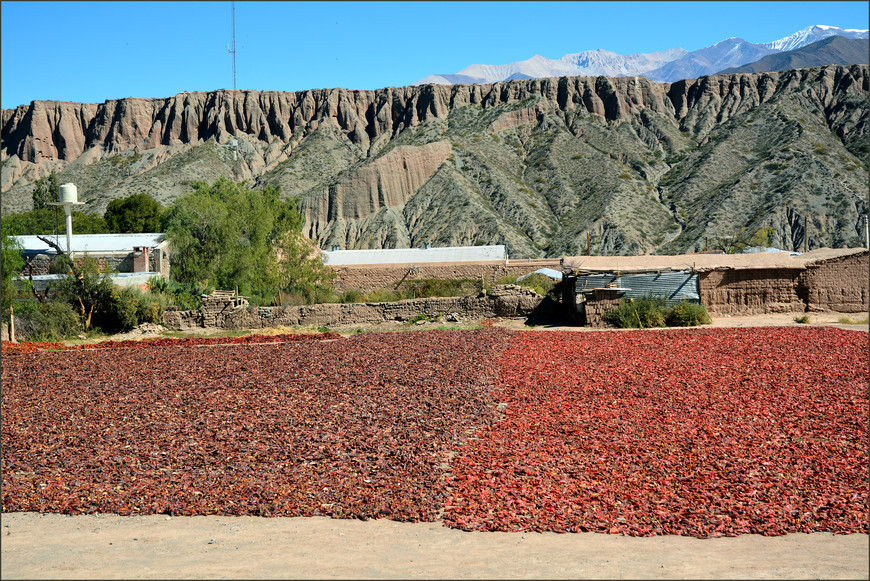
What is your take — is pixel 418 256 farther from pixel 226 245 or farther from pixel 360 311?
pixel 360 311

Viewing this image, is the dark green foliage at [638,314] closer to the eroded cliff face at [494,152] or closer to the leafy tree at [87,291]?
the leafy tree at [87,291]

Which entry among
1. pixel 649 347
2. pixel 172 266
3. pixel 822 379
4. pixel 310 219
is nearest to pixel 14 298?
pixel 172 266

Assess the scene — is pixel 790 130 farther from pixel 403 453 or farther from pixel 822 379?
pixel 403 453

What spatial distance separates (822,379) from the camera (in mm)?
14031

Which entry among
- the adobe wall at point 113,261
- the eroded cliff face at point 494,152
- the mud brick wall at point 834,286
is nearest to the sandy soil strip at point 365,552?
the mud brick wall at point 834,286

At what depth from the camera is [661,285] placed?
81.6 ft

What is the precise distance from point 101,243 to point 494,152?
51.3 meters

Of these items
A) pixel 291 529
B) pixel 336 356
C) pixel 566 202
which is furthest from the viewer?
pixel 566 202

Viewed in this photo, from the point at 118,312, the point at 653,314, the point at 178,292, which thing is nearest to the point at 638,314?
the point at 653,314

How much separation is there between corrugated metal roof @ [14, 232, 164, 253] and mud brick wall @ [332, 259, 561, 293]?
10.7 m

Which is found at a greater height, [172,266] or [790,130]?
[790,130]

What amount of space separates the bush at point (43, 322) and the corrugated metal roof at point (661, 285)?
17.0 m

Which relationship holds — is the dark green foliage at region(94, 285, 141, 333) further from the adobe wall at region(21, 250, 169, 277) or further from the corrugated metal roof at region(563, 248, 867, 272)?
the corrugated metal roof at region(563, 248, 867, 272)

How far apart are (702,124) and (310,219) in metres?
50.1
